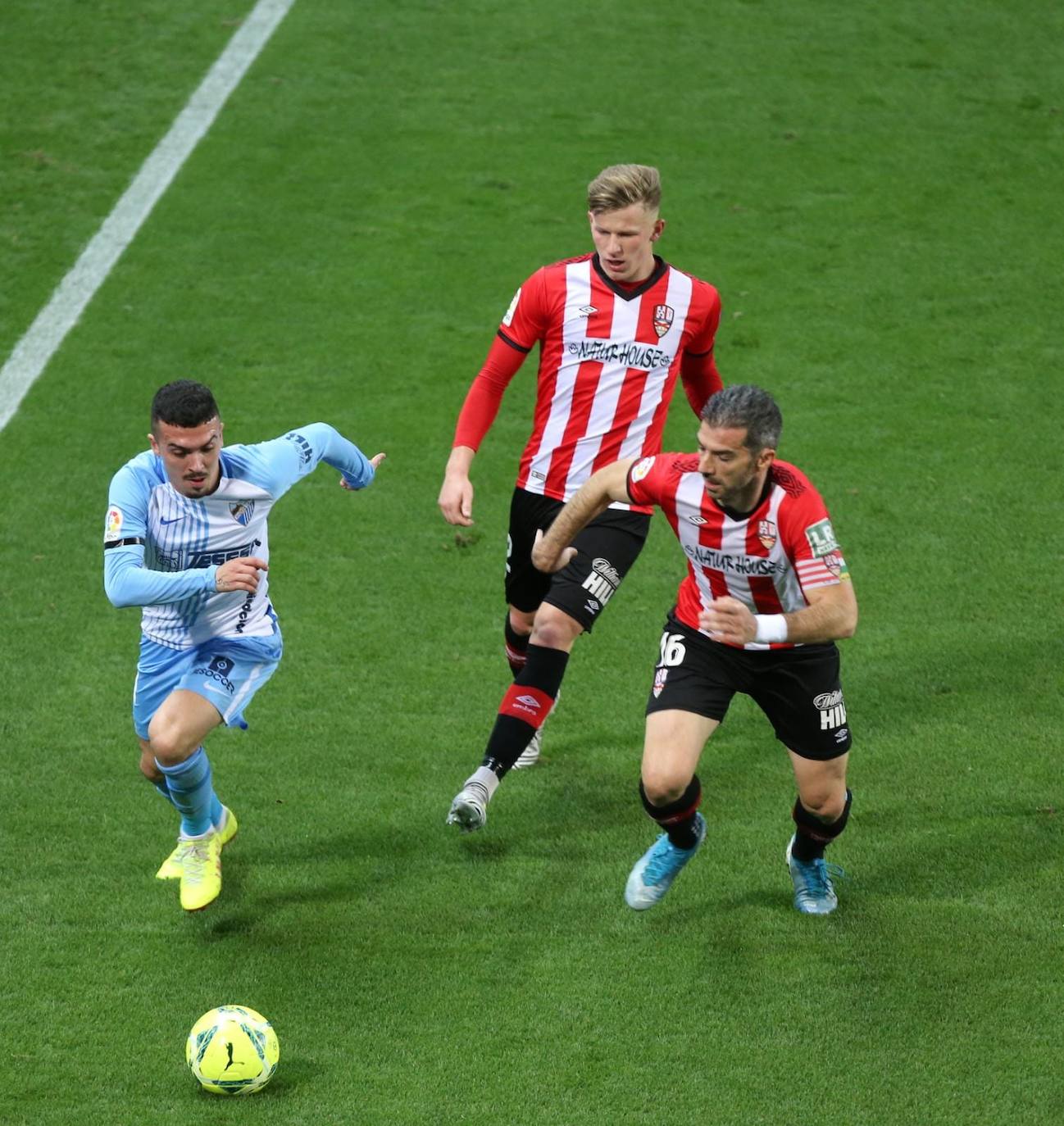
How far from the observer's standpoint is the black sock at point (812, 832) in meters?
5.70

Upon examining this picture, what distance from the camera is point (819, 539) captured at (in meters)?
5.16

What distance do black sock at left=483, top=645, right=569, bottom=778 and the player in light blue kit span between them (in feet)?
2.92

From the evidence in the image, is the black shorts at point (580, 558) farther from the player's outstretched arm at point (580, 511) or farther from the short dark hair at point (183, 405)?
the short dark hair at point (183, 405)

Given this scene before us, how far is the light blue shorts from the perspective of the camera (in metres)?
5.89

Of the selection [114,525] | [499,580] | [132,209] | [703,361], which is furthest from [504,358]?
[132,209]

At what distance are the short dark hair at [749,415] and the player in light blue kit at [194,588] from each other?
1.62 meters

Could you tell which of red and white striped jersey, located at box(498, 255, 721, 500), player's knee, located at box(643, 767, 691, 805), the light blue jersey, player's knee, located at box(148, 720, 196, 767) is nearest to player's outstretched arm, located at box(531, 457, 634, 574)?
player's knee, located at box(643, 767, 691, 805)

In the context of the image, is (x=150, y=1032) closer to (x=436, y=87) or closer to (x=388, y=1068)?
(x=388, y=1068)

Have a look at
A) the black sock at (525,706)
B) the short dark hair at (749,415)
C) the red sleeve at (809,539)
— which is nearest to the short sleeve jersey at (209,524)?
the black sock at (525,706)

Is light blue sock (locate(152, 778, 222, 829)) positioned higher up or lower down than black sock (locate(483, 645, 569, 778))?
lower down

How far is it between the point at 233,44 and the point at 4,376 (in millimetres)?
5986

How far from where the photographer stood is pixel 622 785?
684cm

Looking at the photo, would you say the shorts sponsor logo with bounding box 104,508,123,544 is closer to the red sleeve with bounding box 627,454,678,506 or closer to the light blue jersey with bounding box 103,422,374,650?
the light blue jersey with bounding box 103,422,374,650

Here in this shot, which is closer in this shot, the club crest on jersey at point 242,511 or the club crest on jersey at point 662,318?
the club crest on jersey at point 242,511
